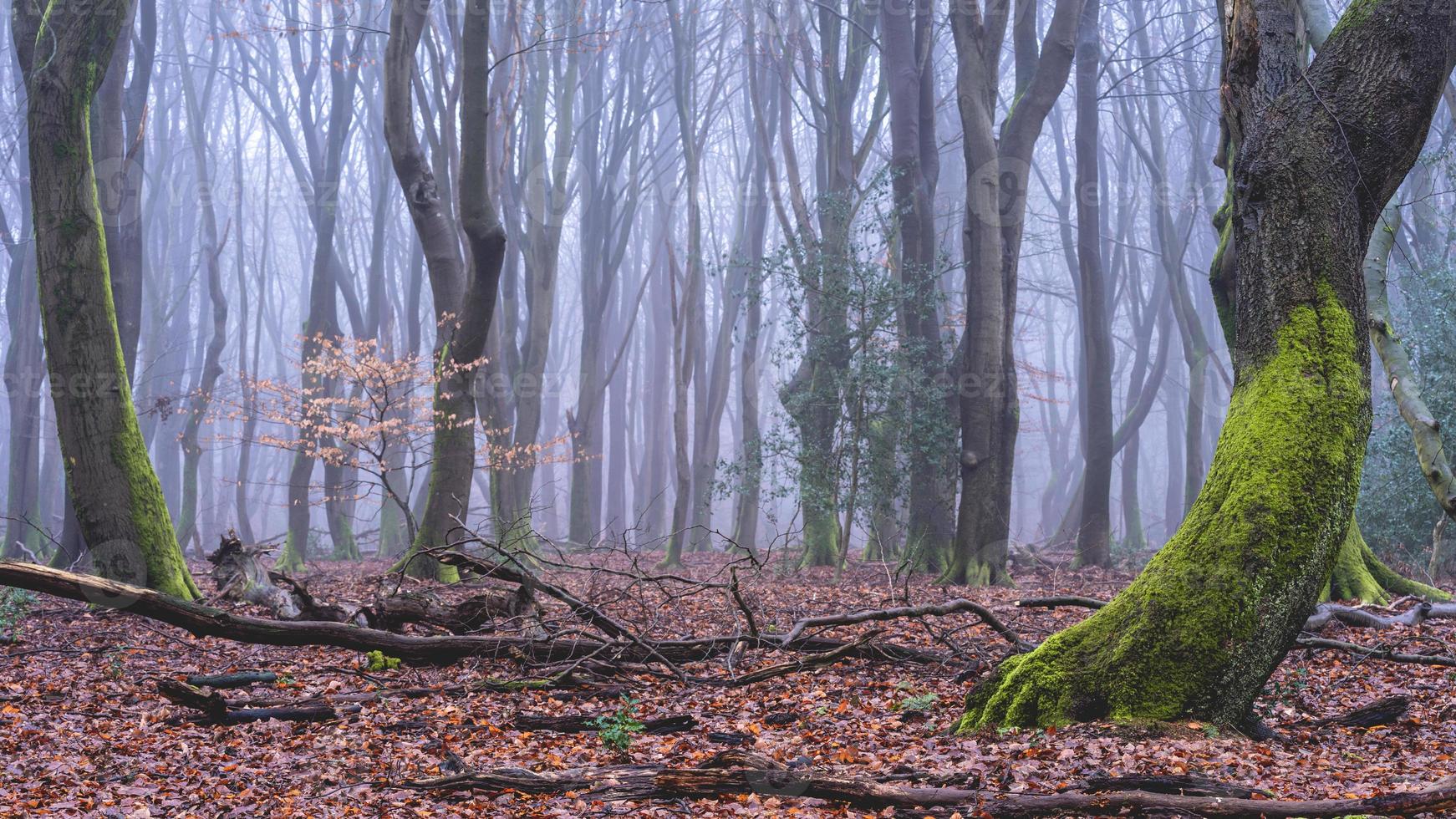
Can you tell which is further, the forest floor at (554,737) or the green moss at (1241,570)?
the green moss at (1241,570)

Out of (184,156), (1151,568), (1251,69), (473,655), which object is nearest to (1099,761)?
(1151,568)

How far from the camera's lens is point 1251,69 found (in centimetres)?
500

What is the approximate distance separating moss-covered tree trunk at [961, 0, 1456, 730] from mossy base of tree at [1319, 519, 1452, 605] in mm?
5262

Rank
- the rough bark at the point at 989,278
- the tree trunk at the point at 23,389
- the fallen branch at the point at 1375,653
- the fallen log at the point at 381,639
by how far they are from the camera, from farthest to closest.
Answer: the tree trunk at the point at 23,389 < the rough bark at the point at 989,278 < the fallen branch at the point at 1375,653 < the fallen log at the point at 381,639

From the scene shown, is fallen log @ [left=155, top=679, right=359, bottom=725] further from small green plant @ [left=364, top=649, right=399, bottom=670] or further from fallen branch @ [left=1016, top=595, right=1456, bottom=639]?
fallen branch @ [left=1016, top=595, right=1456, bottom=639]

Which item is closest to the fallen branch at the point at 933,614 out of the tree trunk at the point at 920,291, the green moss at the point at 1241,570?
the green moss at the point at 1241,570

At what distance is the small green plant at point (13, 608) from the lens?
295 inches

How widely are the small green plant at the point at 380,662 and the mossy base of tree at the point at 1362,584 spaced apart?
7906mm

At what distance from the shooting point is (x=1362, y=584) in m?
8.84

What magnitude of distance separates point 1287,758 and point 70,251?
389 inches

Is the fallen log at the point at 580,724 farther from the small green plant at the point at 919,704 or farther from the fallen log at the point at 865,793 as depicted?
A: the small green plant at the point at 919,704

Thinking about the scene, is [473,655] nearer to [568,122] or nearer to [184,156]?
[568,122]

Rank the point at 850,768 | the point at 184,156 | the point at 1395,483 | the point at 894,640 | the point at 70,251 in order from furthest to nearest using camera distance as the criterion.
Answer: the point at 184,156, the point at 1395,483, the point at 70,251, the point at 894,640, the point at 850,768

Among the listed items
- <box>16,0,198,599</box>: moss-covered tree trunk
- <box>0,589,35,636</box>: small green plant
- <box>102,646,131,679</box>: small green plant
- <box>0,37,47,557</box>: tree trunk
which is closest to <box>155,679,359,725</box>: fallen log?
<box>102,646,131,679</box>: small green plant
